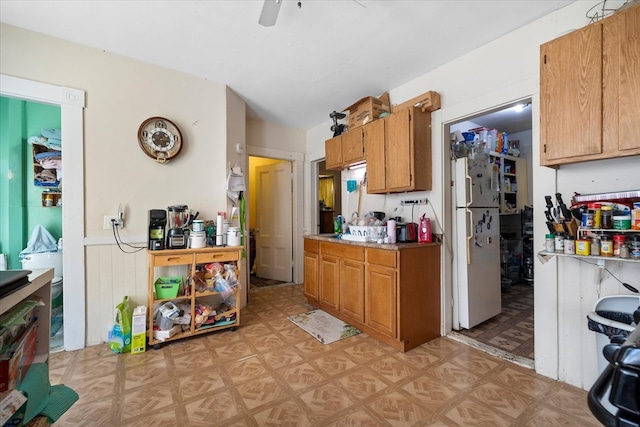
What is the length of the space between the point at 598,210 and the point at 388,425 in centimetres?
181

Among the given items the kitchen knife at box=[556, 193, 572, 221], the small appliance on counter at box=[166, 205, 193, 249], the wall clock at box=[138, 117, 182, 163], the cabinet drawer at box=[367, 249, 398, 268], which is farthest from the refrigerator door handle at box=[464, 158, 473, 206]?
the wall clock at box=[138, 117, 182, 163]

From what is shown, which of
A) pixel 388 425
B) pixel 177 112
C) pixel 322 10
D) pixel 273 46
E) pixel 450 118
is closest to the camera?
pixel 388 425

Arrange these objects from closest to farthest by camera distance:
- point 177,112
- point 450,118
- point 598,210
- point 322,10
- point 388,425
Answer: point 388,425, point 598,210, point 322,10, point 450,118, point 177,112

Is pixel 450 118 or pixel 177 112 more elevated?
pixel 177 112

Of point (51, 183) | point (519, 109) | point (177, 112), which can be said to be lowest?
point (51, 183)

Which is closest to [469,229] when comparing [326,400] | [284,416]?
[326,400]

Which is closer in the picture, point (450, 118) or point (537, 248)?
point (537, 248)

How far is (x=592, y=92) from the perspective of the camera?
1.59m

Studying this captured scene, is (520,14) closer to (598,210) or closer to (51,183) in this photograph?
(598,210)

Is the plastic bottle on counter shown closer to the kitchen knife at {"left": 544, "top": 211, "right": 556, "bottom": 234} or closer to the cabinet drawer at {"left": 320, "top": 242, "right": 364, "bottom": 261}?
the cabinet drawer at {"left": 320, "top": 242, "right": 364, "bottom": 261}

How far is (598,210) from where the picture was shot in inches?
66.0

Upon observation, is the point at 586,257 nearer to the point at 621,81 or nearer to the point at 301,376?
the point at 621,81

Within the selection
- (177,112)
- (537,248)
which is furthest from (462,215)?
(177,112)

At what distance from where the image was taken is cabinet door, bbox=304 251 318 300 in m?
3.40
